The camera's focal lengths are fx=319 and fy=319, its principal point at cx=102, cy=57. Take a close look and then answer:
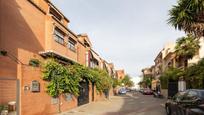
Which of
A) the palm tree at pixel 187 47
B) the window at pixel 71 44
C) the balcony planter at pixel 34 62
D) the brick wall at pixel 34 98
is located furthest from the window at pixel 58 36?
the palm tree at pixel 187 47

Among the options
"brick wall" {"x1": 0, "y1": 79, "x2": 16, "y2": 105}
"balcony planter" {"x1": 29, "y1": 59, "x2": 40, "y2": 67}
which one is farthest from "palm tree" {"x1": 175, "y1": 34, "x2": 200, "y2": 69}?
"brick wall" {"x1": 0, "y1": 79, "x2": 16, "y2": 105}

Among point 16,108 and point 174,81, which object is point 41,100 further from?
point 174,81

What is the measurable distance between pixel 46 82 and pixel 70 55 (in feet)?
33.8

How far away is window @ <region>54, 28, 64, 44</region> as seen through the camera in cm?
2395

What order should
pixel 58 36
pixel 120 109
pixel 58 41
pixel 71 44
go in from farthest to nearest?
1. pixel 71 44
2. pixel 58 36
3. pixel 58 41
4. pixel 120 109

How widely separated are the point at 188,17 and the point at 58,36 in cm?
1044

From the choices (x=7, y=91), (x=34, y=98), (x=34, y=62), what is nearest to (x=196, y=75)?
(x=34, y=62)

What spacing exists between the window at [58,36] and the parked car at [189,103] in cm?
1101

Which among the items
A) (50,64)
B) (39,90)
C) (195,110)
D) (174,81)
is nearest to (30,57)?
(50,64)

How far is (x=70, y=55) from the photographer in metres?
28.5

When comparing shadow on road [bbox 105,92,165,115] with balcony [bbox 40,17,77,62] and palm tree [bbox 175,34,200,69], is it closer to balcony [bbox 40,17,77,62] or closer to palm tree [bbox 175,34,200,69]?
balcony [bbox 40,17,77,62]

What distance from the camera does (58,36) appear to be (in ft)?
81.7

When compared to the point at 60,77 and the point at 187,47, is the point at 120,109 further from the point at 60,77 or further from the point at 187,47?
the point at 187,47

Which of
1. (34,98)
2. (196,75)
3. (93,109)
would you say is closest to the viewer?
(34,98)
